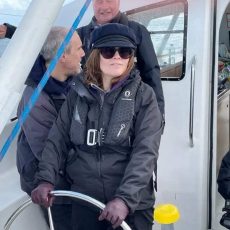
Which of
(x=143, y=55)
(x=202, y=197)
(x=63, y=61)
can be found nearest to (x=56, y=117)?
(x=63, y=61)

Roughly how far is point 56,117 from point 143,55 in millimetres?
691

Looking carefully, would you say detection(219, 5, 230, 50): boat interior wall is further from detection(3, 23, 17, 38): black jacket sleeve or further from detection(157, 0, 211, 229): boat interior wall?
detection(3, 23, 17, 38): black jacket sleeve

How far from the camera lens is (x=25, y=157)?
1.96 m

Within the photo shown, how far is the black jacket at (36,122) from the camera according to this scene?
1919mm

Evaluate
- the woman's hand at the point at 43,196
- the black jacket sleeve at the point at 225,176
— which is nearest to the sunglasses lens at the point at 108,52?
the woman's hand at the point at 43,196

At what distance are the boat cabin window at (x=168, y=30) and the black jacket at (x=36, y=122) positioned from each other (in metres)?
0.95

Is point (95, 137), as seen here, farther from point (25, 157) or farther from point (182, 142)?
point (182, 142)

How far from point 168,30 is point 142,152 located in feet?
4.17

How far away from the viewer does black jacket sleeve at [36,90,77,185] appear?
5.79 feet

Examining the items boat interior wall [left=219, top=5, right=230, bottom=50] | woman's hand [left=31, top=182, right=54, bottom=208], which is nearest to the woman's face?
woman's hand [left=31, top=182, right=54, bottom=208]

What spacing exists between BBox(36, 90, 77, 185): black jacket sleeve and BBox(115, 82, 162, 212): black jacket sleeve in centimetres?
31

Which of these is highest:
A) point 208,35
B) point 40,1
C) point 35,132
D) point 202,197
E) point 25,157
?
point 208,35

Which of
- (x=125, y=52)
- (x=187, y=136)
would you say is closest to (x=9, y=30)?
(x=125, y=52)

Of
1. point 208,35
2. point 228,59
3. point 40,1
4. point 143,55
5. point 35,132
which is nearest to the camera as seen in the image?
point 40,1
